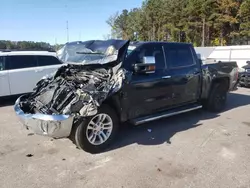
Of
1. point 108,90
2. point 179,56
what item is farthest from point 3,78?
point 179,56

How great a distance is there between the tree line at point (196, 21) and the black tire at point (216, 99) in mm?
26680

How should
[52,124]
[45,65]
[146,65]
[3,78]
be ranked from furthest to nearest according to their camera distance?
[45,65] < [3,78] < [146,65] < [52,124]

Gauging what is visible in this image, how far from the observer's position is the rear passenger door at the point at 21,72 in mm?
7492

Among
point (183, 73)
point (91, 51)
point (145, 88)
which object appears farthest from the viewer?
point (183, 73)

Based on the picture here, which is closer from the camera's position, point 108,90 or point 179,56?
point 108,90

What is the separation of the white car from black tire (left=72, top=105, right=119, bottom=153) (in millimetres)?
3770

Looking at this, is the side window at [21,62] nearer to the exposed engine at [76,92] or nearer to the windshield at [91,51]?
the windshield at [91,51]

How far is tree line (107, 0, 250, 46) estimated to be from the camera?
32344 millimetres

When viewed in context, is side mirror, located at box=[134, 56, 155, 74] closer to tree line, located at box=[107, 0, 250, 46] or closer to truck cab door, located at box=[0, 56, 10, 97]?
truck cab door, located at box=[0, 56, 10, 97]

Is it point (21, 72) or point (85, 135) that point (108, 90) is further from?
point (21, 72)

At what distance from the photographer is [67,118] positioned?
12.2 ft

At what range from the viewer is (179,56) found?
18.2 ft

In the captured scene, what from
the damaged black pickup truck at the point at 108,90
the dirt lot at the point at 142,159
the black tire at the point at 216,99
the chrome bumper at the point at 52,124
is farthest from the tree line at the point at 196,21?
the chrome bumper at the point at 52,124

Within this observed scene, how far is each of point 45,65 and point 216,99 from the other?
210 inches
